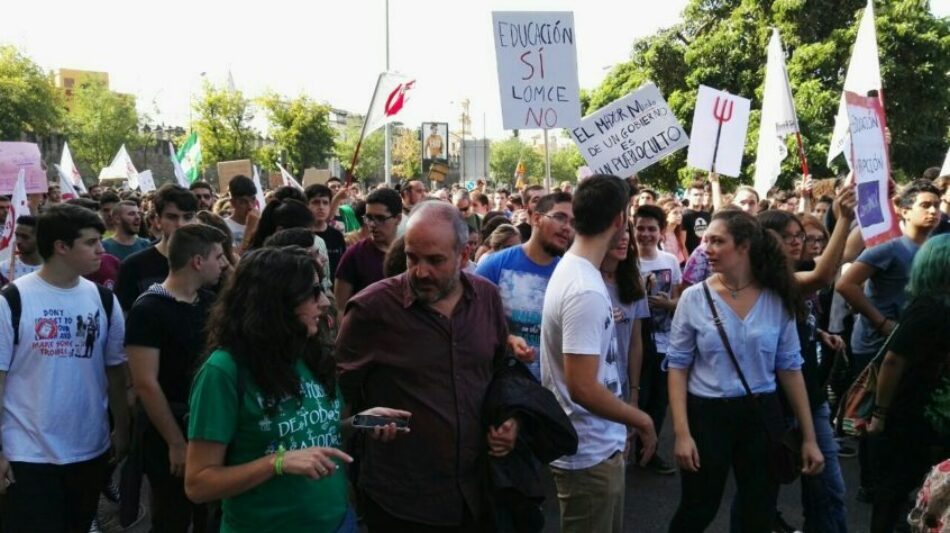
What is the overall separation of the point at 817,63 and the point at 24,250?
21.8 m

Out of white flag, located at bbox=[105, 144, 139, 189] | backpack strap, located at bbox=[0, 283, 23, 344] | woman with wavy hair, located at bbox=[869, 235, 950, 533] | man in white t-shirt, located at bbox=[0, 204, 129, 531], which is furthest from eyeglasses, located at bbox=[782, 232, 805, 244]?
white flag, located at bbox=[105, 144, 139, 189]

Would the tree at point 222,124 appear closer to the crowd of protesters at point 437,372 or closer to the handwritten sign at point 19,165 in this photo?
the handwritten sign at point 19,165

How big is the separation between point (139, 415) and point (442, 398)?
5.62ft

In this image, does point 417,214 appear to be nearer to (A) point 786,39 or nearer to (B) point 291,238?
(B) point 291,238

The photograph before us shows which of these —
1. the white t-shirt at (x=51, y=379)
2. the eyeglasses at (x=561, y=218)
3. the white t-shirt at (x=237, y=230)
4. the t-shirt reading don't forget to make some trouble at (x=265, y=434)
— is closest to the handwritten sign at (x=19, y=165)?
the white t-shirt at (x=237, y=230)

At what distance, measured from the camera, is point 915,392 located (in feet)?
13.0

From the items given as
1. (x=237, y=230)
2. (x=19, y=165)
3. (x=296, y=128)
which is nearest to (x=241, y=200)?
(x=237, y=230)

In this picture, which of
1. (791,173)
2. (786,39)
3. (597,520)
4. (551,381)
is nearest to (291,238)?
(551,381)

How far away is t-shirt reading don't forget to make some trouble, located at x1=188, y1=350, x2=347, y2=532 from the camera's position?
238 centimetres

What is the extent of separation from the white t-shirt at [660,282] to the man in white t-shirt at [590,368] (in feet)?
8.79

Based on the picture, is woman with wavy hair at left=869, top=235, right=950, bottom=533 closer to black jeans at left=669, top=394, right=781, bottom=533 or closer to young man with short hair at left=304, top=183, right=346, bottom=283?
black jeans at left=669, top=394, right=781, bottom=533

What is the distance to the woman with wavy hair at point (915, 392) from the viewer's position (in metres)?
3.81

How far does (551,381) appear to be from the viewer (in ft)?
11.2

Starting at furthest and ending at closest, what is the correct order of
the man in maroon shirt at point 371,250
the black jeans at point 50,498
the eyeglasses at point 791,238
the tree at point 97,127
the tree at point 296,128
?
the tree at point 97,127 → the tree at point 296,128 → the man in maroon shirt at point 371,250 → the eyeglasses at point 791,238 → the black jeans at point 50,498
